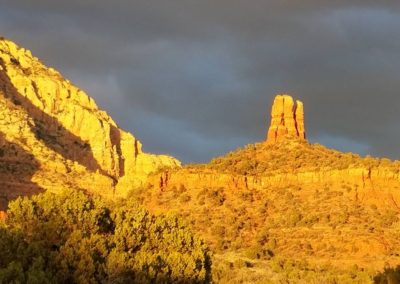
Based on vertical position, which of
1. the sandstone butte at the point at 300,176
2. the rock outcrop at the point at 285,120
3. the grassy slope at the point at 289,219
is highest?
the rock outcrop at the point at 285,120

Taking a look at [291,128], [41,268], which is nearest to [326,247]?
[291,128]

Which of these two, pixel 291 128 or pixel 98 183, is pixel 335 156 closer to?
pixel 291 128

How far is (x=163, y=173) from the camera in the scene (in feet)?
329

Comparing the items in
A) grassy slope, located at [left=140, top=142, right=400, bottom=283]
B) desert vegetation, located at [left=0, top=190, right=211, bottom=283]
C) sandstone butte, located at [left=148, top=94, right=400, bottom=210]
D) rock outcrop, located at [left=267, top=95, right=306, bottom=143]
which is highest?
rock outcrop, located at [left=267, top=95, right=306, bottom=143]

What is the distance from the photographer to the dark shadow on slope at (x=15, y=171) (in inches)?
4072

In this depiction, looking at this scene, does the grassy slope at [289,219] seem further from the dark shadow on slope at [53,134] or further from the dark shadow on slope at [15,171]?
the dark shadow on slope at [53,134]

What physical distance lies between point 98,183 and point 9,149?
1378cm

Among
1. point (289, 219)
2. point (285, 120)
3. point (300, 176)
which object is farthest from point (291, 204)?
point (285, 120)

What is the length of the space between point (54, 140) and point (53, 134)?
1.96 meters

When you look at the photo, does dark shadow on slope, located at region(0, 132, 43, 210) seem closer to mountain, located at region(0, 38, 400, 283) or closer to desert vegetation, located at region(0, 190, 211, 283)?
mountain, located at region(0, 38, 400, 283)

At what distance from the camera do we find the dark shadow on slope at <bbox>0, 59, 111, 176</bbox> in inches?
5157

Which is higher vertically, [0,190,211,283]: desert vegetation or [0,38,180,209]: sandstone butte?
[0,38,180,209]: sandstone butte

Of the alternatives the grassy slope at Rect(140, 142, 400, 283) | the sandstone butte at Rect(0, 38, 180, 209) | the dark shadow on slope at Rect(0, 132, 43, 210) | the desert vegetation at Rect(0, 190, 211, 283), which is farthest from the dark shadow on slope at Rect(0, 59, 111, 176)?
the desert vegetation at Rect(0, 190, 211, 283)

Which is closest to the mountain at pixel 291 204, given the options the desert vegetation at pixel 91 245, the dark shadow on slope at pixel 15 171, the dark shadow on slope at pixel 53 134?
the dark shadow on slope at pixel 15 171
